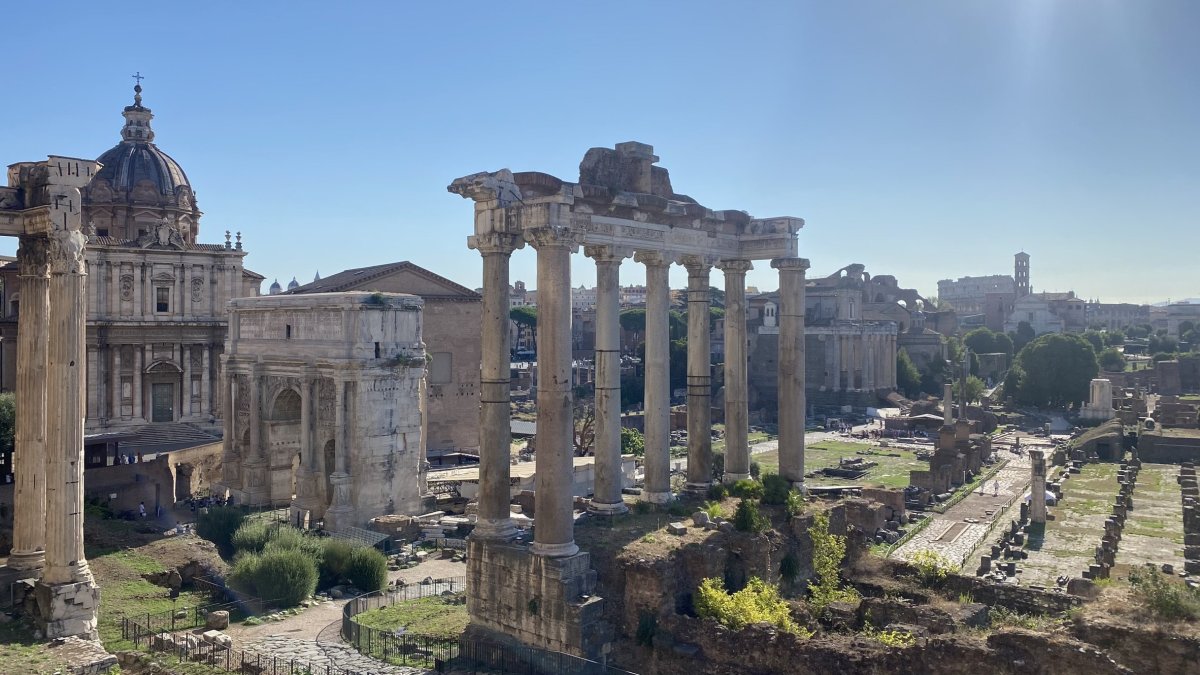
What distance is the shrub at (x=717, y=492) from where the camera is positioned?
1748 centimetres

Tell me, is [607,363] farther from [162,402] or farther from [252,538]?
[162,402]

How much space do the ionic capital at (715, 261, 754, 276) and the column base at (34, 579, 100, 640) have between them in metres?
12.4

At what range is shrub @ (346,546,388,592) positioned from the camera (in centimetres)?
2167

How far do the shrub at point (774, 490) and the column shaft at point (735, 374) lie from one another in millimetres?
895

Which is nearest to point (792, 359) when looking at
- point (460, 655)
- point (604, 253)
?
point (604, 253)

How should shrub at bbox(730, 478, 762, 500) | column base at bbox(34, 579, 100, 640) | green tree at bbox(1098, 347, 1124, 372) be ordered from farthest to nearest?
green tree at bbox(1098, 347, 1124, 372), shrub at bbox(730, 478, 762, 500), column base at bbox(34, 579, 100, 640)

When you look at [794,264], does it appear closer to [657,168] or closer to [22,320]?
[657,168]

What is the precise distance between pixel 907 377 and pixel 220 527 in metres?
73.4

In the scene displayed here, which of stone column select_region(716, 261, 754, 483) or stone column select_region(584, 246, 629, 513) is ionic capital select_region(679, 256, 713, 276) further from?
stone column select_region(584, 246, 629, 513)

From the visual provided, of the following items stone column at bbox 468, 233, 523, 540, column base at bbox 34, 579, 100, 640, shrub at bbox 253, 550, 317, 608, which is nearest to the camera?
column base at bbox 34, 579, 100, 640

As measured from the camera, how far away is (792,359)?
18219 mm

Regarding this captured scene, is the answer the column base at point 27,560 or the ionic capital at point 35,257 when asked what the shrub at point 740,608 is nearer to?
the column base at point 27,560

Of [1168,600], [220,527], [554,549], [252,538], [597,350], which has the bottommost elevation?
[220,527]

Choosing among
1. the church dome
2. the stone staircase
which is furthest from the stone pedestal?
the church dome
